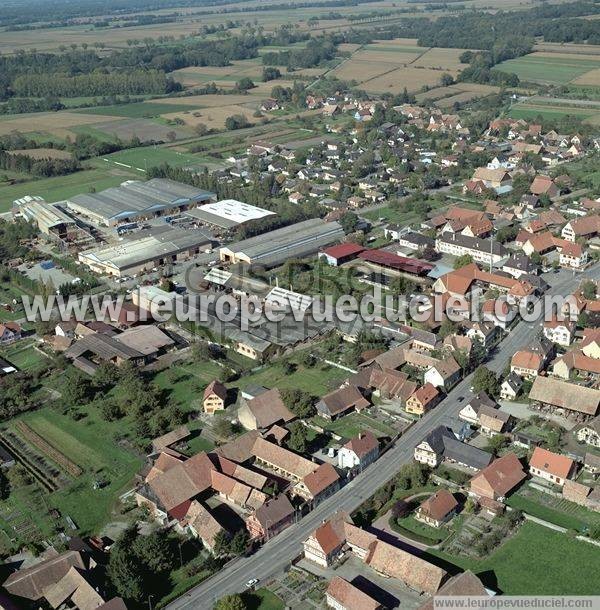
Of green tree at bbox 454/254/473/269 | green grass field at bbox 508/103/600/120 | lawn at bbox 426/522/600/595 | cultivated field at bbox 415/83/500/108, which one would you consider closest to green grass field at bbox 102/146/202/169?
cultivated field at bbox 415/83/500/108

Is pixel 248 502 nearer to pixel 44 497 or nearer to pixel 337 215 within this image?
pixel 44 497

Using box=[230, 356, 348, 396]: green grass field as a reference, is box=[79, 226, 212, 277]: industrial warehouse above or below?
above

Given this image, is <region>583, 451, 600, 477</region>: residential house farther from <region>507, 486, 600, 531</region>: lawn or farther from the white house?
Answer: the white house

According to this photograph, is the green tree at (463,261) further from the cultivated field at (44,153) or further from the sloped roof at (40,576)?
the cultivated field at (44,153)

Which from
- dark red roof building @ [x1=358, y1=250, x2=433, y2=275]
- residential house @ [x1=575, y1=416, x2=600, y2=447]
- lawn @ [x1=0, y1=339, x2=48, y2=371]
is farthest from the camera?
dark red roof building @ [x1=358, y1=250, x2=433, y2=275]

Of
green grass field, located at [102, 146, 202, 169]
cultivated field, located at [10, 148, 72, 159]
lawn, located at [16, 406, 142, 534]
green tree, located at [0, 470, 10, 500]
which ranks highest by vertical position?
cultivated field, located at [10, 148, 72, 159]

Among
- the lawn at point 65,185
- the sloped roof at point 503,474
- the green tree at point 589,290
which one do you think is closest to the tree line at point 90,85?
the lawn at point 65,185

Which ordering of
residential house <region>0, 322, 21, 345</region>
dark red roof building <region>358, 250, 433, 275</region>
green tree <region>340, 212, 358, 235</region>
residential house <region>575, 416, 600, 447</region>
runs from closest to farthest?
residential house <region>575, 416, 600, 447</region>, residential house <region>0, 322, 21, 345</region>, dark red roof building <region>358, 250, 433, 275</region>, green tree <region>340, 212, 358, 235</region>

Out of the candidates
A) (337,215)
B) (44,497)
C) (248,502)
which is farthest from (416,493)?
(337,215)
